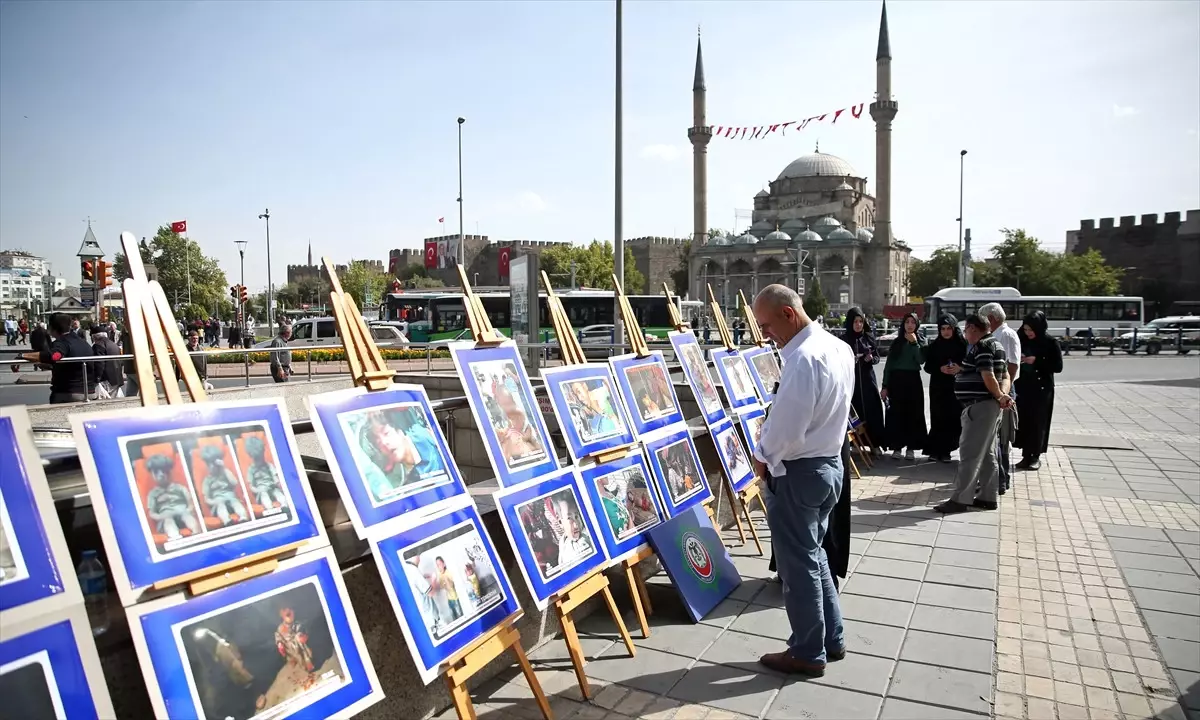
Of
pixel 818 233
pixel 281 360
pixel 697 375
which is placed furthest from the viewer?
pixel 818 233

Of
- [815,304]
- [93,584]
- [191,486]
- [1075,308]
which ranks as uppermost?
[815,304]

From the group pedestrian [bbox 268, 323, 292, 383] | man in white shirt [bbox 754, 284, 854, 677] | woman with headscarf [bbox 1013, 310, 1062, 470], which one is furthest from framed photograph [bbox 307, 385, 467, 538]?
pedestrian [bbox 268, 323, 292, 383]

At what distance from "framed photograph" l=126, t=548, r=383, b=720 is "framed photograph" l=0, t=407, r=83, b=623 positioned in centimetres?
19

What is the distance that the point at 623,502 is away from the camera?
13.2ft

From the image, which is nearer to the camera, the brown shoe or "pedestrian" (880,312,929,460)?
the brown shoe

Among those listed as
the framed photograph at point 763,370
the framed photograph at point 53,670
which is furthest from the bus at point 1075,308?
the framed photograph at point 53,670

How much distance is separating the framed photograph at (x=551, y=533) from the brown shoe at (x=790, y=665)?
3.11 feet

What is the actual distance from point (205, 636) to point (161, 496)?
1.31 feet

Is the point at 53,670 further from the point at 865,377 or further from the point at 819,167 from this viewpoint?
the point at 819,167

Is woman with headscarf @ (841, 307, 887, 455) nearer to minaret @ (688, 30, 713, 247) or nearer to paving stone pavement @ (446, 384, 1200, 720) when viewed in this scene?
paving stone pavement @ (446, 384, 1200, 720)

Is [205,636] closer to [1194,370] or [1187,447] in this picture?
[1187,447]

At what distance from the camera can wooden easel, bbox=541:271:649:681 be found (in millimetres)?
3283

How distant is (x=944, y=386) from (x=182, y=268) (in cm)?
6326

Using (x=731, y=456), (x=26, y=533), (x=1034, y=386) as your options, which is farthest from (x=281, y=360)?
(x=26, y=533)
